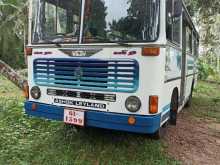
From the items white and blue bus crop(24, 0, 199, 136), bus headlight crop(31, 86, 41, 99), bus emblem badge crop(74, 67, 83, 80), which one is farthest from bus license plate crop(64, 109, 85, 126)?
bus headlight crop(31, 86, 41, 99)

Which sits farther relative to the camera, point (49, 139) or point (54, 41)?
point (49, 139)

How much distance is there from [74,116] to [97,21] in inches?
59.6

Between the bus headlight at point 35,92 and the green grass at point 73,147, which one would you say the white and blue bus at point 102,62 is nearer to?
the bus headlight at point 35,92

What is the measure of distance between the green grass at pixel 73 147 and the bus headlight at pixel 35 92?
0.94 meters

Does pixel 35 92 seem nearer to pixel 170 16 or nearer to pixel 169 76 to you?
pixel 169 76

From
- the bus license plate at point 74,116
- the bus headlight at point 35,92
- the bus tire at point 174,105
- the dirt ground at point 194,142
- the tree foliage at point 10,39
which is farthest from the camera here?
the tree foliage at point 10,39

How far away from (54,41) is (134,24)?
1.38 meters

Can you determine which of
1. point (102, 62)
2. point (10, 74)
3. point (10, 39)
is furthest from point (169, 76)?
point (10, 39)

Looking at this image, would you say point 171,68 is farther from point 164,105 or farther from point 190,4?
point 190,4

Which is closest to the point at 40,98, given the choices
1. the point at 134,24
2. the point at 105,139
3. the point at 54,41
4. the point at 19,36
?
the point at 54,41

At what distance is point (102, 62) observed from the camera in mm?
5637

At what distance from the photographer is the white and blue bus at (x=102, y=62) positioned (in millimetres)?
5434

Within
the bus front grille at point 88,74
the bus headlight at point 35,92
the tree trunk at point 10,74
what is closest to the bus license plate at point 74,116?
the bus front grille at point 88,74

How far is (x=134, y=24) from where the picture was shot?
219 inches
